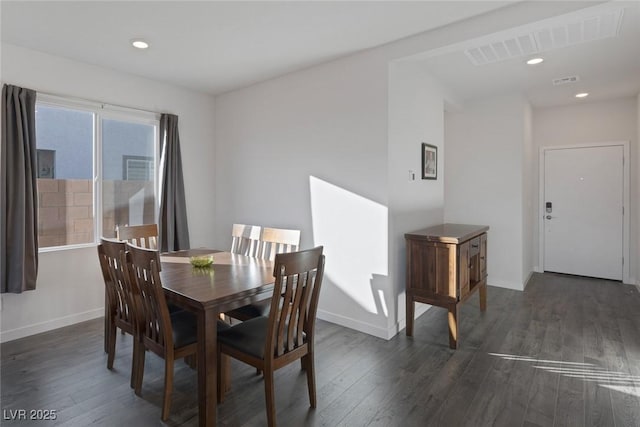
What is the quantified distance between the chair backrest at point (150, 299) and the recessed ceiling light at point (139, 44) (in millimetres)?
1921

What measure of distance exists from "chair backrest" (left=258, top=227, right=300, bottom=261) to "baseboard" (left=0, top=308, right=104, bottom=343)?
1913 mm

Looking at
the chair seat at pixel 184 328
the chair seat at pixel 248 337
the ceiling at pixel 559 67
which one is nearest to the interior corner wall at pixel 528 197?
the ceiling at pixel 559 67

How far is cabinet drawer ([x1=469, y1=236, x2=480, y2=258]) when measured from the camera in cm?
319

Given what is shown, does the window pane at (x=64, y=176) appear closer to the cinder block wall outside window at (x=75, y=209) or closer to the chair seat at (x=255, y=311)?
the cinder block wall outside window at (x=75, y=209)

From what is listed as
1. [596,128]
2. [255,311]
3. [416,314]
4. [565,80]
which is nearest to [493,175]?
[565,80]

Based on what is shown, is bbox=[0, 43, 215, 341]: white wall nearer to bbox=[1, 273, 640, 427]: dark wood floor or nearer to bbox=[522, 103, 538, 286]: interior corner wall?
bbox=[1, 273, 640, 427]: dark wood floor

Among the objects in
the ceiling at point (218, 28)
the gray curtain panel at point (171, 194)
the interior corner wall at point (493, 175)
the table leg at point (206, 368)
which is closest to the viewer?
the table leg at point (206, 368)

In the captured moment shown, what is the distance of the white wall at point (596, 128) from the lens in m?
4.73

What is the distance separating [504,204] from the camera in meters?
4.64

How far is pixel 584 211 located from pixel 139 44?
599 cm

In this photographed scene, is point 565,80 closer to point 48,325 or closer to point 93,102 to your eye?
point 93,102

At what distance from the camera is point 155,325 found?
79.7 inches

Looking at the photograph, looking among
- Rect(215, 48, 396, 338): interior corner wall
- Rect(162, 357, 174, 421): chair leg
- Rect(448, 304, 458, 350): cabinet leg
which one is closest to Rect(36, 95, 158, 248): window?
Rect(215, 48, 396, 338): interior corner wall

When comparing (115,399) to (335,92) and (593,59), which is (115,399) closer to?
(335,92)
